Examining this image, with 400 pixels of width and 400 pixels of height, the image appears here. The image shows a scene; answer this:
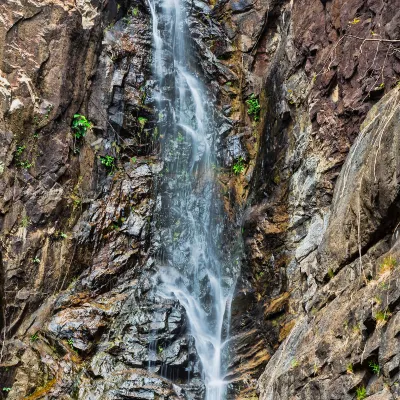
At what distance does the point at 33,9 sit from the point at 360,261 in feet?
33.7

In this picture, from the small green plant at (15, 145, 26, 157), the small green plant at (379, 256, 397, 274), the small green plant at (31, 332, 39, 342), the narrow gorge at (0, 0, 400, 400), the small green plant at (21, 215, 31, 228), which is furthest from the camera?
the small green plant at (15, 145, 26, 157)

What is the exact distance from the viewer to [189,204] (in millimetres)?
12336

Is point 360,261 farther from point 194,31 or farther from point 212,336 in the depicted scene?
point 194,31

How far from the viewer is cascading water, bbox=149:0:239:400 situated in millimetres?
10258

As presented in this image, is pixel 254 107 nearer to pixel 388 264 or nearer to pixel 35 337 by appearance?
pixel 35 337

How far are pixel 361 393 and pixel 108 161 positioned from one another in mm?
9209

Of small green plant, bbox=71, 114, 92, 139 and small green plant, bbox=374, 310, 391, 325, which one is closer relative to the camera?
small green plant, bbox=374, 310, 391, 325

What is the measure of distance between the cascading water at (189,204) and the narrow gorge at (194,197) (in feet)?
0.15

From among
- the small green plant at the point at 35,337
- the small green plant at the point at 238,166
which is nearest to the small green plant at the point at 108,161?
the small green plant at the point at 238,166

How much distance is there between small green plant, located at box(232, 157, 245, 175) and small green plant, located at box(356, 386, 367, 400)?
8.01 m

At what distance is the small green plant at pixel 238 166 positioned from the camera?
1230cm

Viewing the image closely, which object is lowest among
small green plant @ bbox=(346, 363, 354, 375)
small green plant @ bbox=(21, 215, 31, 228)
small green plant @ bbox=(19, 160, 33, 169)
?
small green plant @ bbox=(346, 363, 354, 375)

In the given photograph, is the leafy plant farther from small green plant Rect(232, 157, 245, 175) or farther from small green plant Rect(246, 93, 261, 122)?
small green plant Rect(246, 93, 261, 122)

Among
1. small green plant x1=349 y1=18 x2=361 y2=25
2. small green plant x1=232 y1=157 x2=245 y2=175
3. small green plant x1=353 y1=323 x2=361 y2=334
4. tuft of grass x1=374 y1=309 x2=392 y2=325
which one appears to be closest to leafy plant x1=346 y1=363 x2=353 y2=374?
small green plant x1=353 y1=323 x2=361 y2=334
